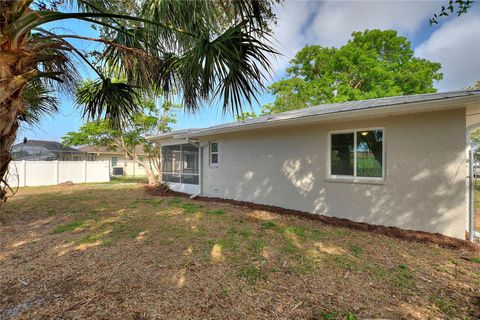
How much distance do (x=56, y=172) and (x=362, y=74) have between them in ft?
81.7

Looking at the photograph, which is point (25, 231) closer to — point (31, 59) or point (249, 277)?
point (31, 59)

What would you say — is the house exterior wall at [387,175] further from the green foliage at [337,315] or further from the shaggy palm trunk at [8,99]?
the shaggy palm trunk at [8,99]

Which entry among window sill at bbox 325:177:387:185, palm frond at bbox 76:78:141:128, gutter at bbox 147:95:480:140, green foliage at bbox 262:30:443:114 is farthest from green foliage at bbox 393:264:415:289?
green foliage at bbox 262:30:443:114

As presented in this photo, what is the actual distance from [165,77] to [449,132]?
5.71 m

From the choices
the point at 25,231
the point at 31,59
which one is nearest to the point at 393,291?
the point at 31,59

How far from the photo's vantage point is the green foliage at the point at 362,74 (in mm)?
20547

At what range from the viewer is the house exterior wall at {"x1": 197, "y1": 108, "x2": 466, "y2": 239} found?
484cm

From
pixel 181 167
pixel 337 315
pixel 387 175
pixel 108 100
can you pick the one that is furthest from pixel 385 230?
pixel 181 167

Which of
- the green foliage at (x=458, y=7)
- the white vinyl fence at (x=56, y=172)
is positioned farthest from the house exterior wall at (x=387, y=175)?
the white vinyl fence at (x=56, y=172)

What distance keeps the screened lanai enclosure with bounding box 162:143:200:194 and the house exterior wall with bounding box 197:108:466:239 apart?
337 cm

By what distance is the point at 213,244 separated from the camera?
4.47 m

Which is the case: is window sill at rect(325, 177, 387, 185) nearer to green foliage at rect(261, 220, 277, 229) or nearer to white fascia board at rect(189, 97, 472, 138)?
white fascia board at rect(189, 97, 472, 138)

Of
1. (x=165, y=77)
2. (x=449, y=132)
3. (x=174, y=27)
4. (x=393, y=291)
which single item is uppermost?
(x=174, y=27)

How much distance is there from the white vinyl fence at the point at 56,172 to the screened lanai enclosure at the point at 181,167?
818 cm
